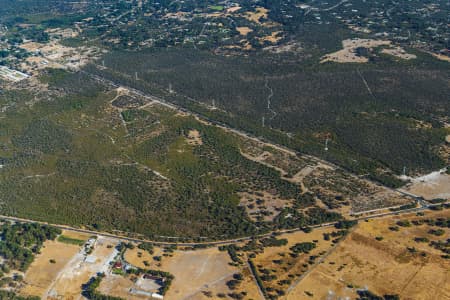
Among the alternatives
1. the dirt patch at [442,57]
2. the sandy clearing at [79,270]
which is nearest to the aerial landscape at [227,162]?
the sandy clearing at [79,270]

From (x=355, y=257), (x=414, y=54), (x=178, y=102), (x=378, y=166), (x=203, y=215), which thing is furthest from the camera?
(x=414, y=54)

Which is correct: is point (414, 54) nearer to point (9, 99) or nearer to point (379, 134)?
point (379, 134)

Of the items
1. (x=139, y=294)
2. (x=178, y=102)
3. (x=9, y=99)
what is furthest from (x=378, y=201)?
(x=9, y=99)

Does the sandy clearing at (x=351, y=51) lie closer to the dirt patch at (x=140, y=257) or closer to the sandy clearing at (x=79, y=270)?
the dirt patch at (x=140, y=257)

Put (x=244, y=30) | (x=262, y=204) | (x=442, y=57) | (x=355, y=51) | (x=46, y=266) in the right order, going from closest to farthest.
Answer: (x=46, y=266)
(x=262, y=204)
(x=442, y=57)
(x=355, y=51)
(x=244, y=30)

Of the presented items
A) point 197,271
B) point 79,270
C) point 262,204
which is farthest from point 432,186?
point 79,270

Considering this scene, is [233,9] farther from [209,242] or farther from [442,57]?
[209,242]
